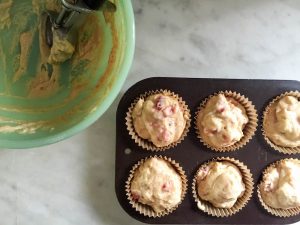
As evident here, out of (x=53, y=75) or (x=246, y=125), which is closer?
(x=53, y=75)

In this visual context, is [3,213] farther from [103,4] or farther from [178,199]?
[103,4]

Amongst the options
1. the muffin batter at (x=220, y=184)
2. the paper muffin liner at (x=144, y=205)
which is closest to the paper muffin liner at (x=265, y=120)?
the muffin batter at (x=220, y=184)

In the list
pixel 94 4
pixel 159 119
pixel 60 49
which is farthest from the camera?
pixel 159 119

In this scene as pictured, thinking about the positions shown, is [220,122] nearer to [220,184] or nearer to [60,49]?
[220,184]

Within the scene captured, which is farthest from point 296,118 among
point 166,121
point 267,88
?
point 166,121

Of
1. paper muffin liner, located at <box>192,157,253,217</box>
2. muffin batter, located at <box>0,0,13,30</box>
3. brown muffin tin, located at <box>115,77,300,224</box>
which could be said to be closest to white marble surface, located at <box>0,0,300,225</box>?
brown muffin tin, located at <box>115,77,300,224</box>

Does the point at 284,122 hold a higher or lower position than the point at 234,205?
higher

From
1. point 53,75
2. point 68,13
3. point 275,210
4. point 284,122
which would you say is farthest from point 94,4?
point 275,210

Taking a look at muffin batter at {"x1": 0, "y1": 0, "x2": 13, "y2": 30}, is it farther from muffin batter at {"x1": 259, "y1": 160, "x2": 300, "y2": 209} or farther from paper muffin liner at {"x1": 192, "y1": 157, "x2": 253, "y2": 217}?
muffin batter at {"x1": 259, "y1": 160, "x2": 300, "y2": 209}
